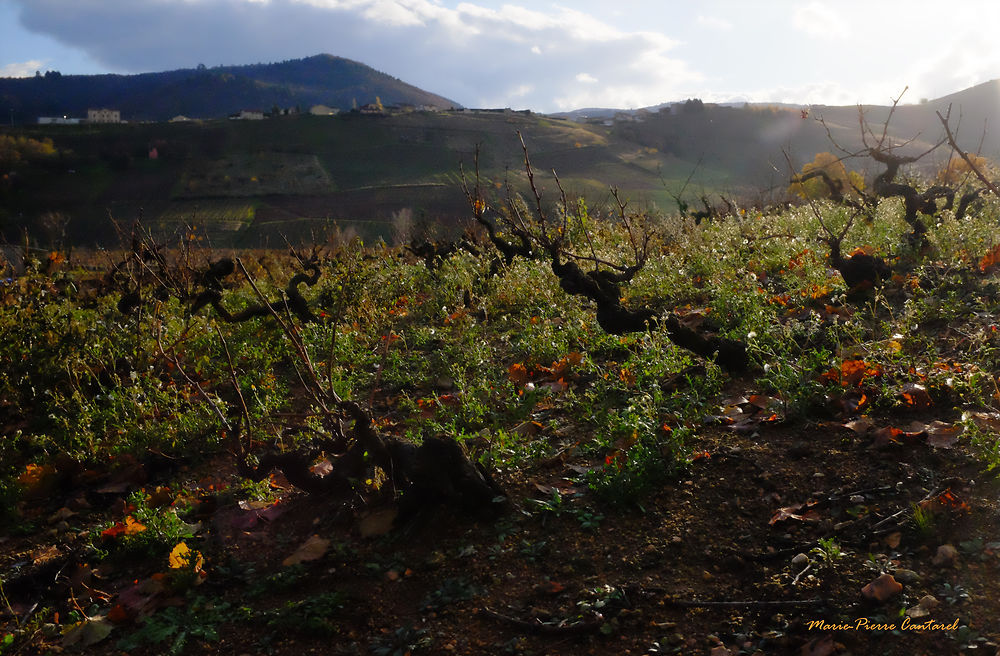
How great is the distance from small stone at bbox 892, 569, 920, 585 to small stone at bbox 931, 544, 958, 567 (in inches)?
3.4

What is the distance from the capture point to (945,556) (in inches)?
77.1

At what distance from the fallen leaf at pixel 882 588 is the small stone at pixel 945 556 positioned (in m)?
0.17

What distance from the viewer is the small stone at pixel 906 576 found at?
1.92 meters

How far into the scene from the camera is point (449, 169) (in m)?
69.8

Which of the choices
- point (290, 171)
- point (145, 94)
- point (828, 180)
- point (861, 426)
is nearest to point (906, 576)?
point (861, 426)

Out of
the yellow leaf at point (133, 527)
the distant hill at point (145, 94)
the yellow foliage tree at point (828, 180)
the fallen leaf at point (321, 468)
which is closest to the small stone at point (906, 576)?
the fallen leaf at point (321, 468)

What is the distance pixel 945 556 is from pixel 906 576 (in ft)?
0.48

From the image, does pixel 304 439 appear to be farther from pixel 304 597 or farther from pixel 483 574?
pixel 483 574

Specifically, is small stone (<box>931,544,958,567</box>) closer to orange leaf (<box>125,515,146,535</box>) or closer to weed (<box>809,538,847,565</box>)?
weed (<box>809,538,847,565</box>)

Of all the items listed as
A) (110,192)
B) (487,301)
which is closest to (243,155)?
(110,192)

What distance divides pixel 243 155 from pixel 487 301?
2996 inches

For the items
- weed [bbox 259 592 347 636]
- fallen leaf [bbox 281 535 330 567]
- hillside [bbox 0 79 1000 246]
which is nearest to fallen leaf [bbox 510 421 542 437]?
fallen leaf [bbox 281 535 330 567]

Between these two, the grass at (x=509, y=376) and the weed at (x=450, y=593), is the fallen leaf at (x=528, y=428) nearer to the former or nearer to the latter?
the grass at (x=509, y=376)

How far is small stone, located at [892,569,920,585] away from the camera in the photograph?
6.29 ft
